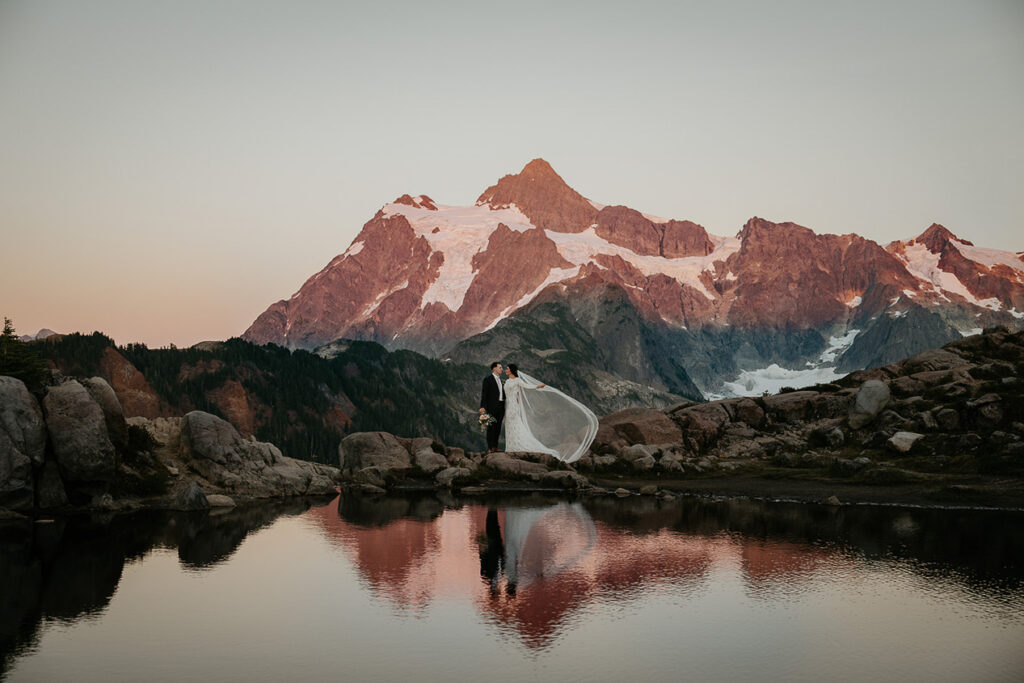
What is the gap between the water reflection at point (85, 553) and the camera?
81.6 ft

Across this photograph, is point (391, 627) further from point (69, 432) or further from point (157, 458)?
point (157, 458)

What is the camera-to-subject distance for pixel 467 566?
3180 cm

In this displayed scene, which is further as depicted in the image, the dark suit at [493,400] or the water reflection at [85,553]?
the dark suit at [493,400]

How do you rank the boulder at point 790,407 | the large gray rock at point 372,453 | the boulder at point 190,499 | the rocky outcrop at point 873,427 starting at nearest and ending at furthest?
1. the boulder at point 190,499
2. the rocky outcrop at point 873,427
3. the large gray rock at point 372,453
4. the boulder at point 790,407

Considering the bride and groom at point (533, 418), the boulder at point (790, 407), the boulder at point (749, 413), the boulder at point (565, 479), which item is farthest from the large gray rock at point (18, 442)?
the boulder at point (790, 407)

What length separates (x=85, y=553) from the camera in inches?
1331

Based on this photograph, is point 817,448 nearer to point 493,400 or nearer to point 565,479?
point 565,479

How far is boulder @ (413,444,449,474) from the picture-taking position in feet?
194

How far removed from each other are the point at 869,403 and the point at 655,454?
17033 millimetres

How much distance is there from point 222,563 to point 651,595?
53.4ft

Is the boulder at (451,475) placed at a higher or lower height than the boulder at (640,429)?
lower

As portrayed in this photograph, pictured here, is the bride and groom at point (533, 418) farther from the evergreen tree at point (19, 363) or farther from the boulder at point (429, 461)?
the evergreen tree at point (19, 363)

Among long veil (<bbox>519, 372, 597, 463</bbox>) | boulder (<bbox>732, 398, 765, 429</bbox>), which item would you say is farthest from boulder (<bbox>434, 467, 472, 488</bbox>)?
boulder (<bbox>732, 398, 765, 429</bbox>)

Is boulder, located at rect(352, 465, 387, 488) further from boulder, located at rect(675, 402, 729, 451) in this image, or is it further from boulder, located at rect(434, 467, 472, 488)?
boulder, located at rect(675, 402, 729, 451)
